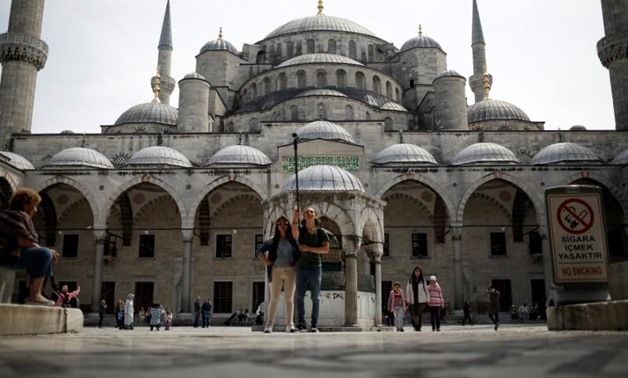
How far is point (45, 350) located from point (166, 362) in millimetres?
804

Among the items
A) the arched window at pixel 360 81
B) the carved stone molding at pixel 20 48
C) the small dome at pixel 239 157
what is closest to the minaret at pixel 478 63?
the arched window at pixel 360 81

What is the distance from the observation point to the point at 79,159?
67.0 ft

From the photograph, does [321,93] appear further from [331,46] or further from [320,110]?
[331,46]

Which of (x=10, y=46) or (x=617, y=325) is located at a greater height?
(x=10, y=46)

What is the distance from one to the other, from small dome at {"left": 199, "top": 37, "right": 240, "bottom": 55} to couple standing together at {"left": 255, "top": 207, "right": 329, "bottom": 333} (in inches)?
996

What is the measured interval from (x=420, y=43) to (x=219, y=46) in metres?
10.2

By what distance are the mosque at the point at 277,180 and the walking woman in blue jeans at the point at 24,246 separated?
44.1ft

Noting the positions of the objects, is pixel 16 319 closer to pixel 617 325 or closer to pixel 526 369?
pixel 526 369

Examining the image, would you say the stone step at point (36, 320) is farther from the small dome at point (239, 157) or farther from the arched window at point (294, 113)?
the arched window at point (294, 113)

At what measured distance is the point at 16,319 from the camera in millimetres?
4035

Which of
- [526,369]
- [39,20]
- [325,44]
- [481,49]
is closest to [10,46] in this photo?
[39,20]

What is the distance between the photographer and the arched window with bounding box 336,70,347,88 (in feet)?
87.5

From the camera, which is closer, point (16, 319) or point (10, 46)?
point (16, 319)

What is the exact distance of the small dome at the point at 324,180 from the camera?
9.68m
